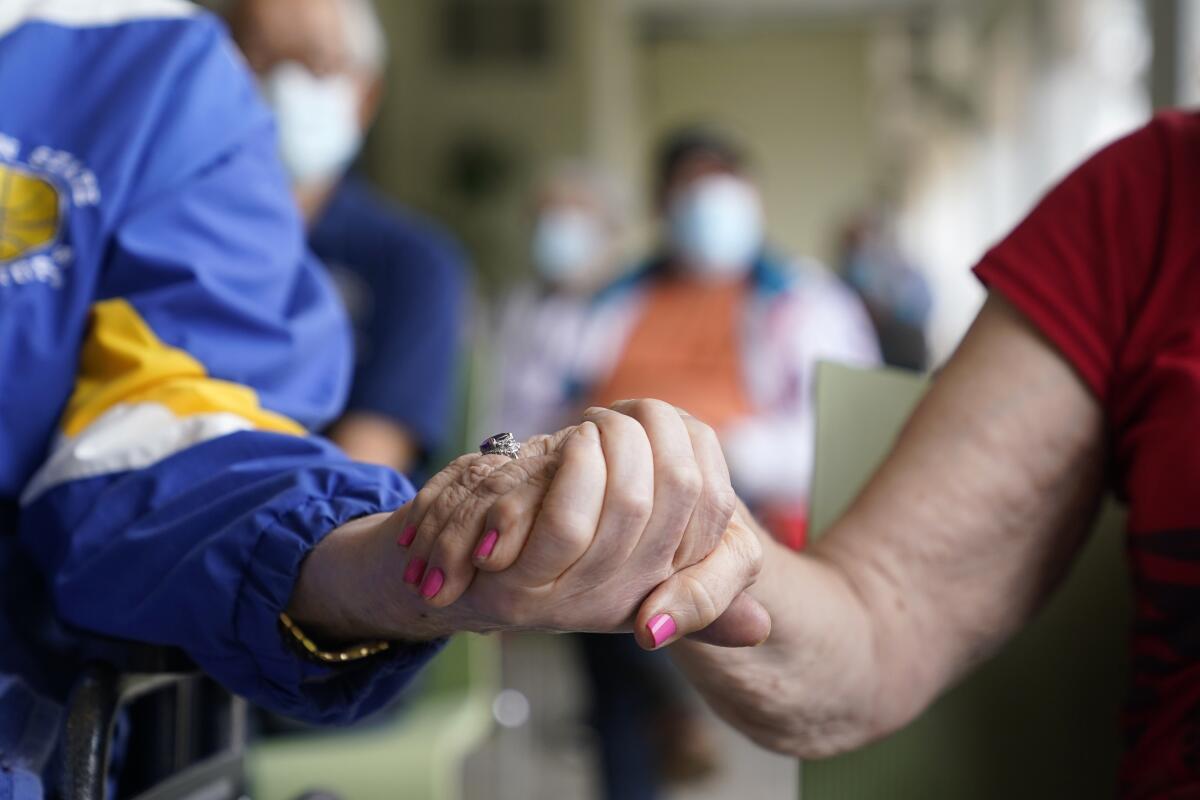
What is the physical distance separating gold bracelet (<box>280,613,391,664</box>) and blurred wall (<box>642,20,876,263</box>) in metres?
12.2

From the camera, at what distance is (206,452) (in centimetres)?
71

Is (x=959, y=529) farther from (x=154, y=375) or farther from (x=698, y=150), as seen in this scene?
(x=698, y=150)

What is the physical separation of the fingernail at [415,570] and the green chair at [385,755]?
0.91 m

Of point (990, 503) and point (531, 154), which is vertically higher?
point (990, 503)

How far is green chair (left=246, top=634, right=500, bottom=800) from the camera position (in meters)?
1.41

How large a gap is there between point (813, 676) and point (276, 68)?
1.20 m

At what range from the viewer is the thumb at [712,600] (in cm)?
50

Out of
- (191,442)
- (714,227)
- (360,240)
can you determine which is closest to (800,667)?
(191,442)

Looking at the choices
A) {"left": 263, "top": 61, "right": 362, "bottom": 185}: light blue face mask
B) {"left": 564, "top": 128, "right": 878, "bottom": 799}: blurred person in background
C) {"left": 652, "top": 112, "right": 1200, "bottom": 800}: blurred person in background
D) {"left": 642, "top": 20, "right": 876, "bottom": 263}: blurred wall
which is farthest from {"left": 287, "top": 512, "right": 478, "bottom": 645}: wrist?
{"left": 642, "top": 20, "right": 876, "bottom": 263}: blurred wall

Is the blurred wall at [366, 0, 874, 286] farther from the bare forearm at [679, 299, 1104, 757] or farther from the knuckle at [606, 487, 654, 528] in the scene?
the knuckle at [606, 487, 654, 528]

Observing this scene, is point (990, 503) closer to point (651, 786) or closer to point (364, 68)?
point (364, 68)

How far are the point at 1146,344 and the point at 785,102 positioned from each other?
12580mm

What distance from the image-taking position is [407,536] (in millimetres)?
518

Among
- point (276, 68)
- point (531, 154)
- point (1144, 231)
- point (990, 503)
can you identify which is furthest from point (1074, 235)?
point (531, 154)
